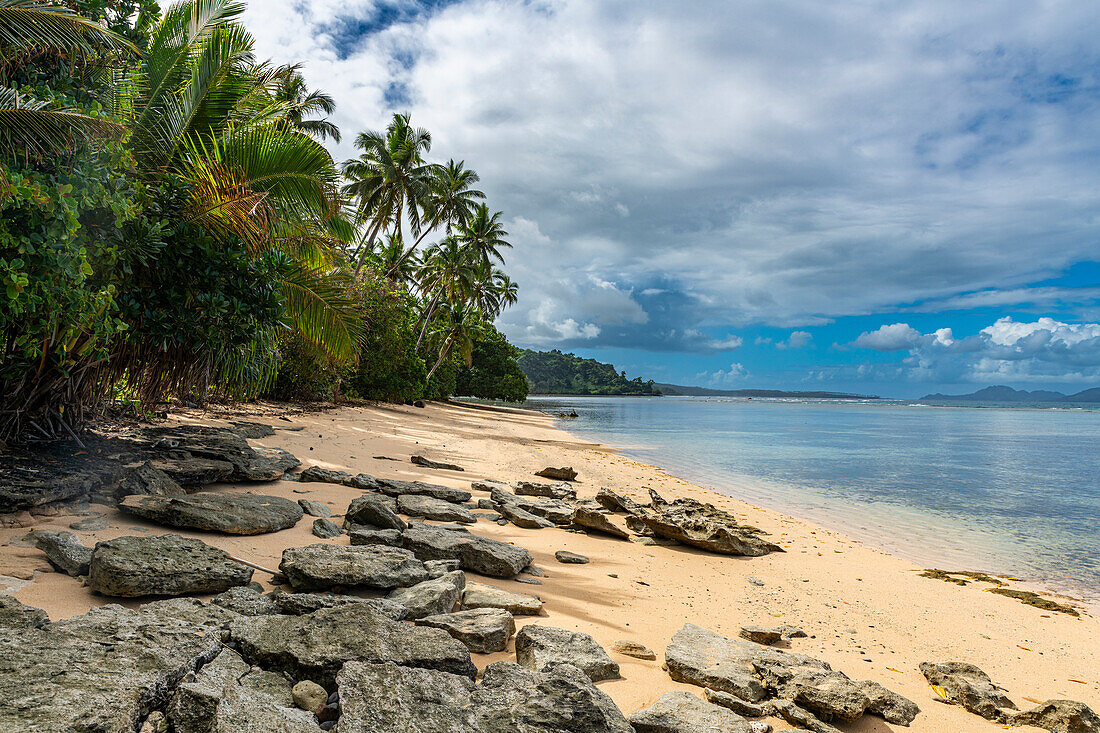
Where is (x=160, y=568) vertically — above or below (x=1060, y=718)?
above

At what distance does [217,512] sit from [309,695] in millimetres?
3061

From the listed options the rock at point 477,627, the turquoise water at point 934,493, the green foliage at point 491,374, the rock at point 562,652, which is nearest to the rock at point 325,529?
the rock at point 477,627

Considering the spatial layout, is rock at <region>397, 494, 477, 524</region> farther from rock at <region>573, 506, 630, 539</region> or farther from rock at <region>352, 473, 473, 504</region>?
rock at <region>573, 506, 630, 539</region>

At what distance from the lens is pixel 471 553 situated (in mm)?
5012

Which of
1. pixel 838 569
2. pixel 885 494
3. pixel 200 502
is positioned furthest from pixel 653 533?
pixel 885 494

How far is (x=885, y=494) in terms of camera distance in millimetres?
14609

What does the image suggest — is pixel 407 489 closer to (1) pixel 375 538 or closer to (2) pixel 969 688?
(1) pixel 375 538

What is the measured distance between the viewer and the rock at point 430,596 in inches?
138

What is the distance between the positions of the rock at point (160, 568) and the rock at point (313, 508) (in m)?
2.07

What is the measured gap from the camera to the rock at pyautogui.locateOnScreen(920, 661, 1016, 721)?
3596mm

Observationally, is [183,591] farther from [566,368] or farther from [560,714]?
[566,368]

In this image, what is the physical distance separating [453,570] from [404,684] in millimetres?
1999

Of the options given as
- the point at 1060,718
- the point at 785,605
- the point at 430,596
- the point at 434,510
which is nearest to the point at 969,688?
the point at 1060,718

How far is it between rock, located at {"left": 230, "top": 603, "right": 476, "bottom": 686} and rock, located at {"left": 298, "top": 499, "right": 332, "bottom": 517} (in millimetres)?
3038
